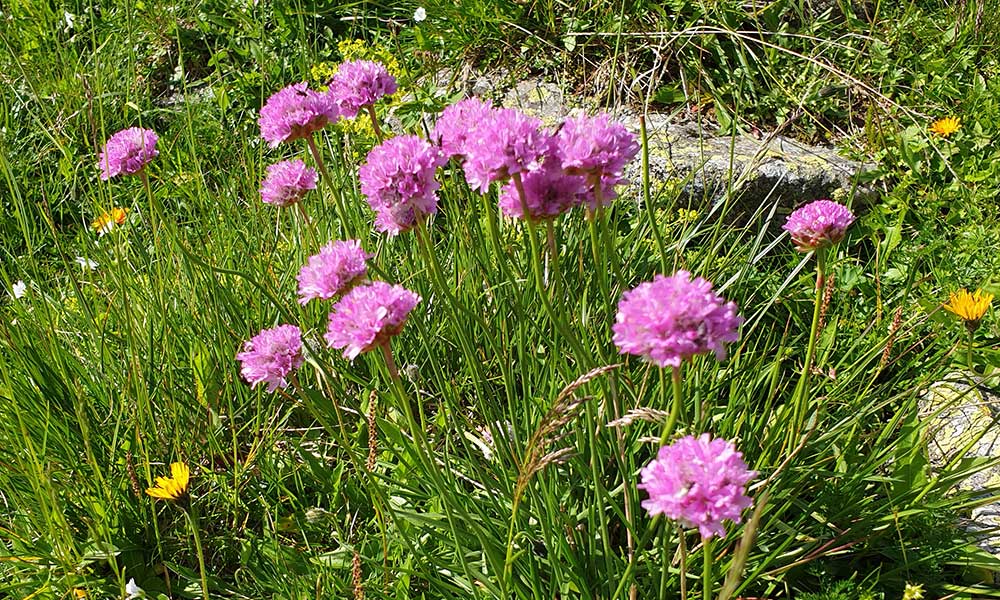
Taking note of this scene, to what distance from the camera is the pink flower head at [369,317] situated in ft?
3.76

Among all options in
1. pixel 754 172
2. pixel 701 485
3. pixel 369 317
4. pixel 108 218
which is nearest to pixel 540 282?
pixel 369 317

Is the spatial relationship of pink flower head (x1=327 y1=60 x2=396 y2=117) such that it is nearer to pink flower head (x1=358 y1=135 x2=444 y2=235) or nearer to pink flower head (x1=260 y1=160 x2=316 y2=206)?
pink flower head (x1=260 y1=160 x2=316 y2=206)

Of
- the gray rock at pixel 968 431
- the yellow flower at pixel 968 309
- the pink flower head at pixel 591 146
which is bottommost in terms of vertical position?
the gray rock at pixel 968 431

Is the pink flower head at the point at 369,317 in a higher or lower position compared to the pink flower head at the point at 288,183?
higher

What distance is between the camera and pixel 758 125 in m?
3.04

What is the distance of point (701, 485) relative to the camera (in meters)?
0.91

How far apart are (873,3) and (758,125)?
0.84 m

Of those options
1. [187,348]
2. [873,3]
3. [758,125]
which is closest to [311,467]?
[187,348]

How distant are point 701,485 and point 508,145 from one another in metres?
0.52

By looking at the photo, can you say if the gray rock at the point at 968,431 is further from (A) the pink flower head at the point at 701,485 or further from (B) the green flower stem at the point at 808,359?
(A) the pink flower head at the point at 701,485

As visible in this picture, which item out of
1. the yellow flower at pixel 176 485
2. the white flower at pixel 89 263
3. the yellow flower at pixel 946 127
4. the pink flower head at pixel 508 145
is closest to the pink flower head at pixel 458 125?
the pink flower head at pixel 508 145

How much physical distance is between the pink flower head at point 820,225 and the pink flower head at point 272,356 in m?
0.90

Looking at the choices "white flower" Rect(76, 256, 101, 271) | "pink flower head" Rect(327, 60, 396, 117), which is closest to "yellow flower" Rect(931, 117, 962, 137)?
"pink flower head" Rect(327, 60, 396, 117)

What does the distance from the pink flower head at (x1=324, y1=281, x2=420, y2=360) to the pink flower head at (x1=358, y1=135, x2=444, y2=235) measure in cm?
20
